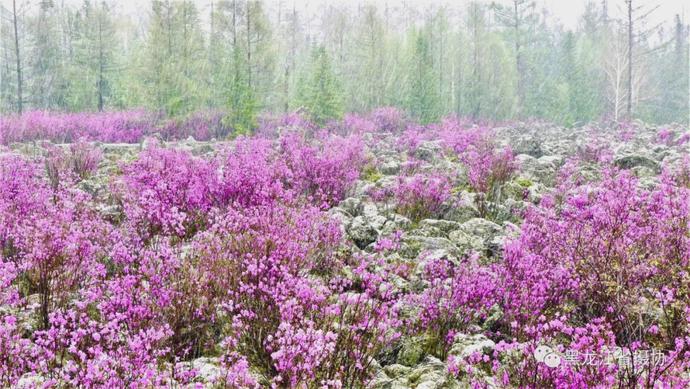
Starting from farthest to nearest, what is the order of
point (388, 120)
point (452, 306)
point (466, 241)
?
point (388, 120), point (466, 241), point (452, 306)

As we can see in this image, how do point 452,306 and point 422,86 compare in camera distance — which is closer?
point 452,306

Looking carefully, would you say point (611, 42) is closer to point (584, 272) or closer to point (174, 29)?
point (174, 29)

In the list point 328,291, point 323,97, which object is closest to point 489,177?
point 328,291

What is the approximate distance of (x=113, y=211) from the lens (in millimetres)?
7430

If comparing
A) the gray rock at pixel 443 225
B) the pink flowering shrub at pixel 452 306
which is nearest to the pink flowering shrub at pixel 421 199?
the gray rock at pixel 443 225

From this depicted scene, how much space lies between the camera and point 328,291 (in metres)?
3.90

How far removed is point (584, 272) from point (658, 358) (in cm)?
200

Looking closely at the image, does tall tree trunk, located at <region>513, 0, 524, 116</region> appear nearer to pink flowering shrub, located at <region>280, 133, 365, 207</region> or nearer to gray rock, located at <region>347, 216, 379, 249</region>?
pink flowering shrub, located at <region>280, 133, 365, 207</region>

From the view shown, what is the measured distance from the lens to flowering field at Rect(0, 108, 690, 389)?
3170mm

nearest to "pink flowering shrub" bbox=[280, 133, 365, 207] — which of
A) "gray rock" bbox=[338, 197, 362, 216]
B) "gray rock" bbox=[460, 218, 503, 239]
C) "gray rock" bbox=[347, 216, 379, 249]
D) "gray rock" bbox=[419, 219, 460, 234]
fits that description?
"gray rock" bbox=[338, 197, 362, 216]

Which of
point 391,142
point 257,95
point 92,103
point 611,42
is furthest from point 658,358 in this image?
point 611,42

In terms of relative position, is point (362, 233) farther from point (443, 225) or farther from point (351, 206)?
point (351, 206)

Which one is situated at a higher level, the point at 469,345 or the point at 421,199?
the point at 421,199

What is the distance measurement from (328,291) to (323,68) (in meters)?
24.1
